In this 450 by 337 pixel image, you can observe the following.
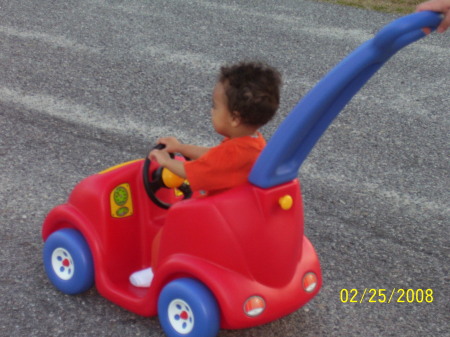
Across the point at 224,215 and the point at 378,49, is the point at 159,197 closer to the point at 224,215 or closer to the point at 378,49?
the point at 224,215

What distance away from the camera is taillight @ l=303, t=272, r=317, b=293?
8.74 feet

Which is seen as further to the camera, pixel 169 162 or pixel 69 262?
pixel 69 262

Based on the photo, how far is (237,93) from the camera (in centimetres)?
246

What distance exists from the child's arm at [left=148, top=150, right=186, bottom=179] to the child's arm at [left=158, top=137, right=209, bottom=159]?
0.05 meters

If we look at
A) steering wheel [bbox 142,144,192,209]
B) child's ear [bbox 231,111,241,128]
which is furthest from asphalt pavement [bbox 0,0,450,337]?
child's ear [bbox 231,111,241,128]

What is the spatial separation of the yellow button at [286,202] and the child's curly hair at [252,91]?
0.27m

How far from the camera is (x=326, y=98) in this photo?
2.29 m

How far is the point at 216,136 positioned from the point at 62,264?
1748mm

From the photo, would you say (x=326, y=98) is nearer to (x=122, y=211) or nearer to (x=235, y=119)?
(x=235, y=119)

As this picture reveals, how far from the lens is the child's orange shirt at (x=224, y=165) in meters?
2.50

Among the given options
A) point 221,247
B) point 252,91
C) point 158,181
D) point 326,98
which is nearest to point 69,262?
point 158,181
